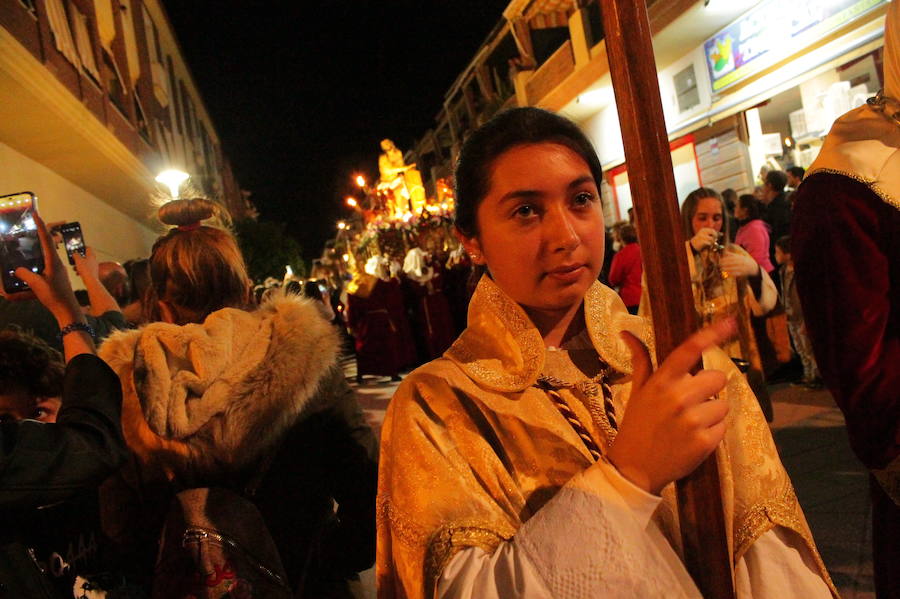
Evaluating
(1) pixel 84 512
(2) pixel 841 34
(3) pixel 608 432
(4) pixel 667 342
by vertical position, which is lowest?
(1) pixel 84 512

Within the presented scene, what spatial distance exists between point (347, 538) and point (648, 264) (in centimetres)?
151

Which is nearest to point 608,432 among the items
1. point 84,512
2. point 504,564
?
point 504,564

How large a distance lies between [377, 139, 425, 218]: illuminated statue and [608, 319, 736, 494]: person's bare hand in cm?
1238

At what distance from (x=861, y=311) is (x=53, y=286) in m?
2.25

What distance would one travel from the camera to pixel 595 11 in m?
12.9

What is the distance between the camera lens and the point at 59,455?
145cm

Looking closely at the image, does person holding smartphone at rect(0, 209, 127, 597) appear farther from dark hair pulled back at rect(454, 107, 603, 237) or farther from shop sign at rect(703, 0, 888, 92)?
shop sign at rect(703, 0, 888, 92)

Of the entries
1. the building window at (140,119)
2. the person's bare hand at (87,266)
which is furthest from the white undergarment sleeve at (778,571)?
the building window at (140,119)

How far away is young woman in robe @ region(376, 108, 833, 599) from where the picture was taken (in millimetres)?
940

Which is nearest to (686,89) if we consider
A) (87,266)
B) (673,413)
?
(87,266)

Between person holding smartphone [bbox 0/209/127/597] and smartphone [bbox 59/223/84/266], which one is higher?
smartphone [bbox 59/223/84/266]

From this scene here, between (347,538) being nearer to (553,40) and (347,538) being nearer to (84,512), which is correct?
(84,512)

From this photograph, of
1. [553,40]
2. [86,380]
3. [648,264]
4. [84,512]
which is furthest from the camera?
[553,40]

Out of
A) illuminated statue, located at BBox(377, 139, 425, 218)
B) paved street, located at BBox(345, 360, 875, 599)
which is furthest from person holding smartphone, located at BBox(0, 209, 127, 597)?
illuminated statue, located at BBox(377, 139, 425, 218)
